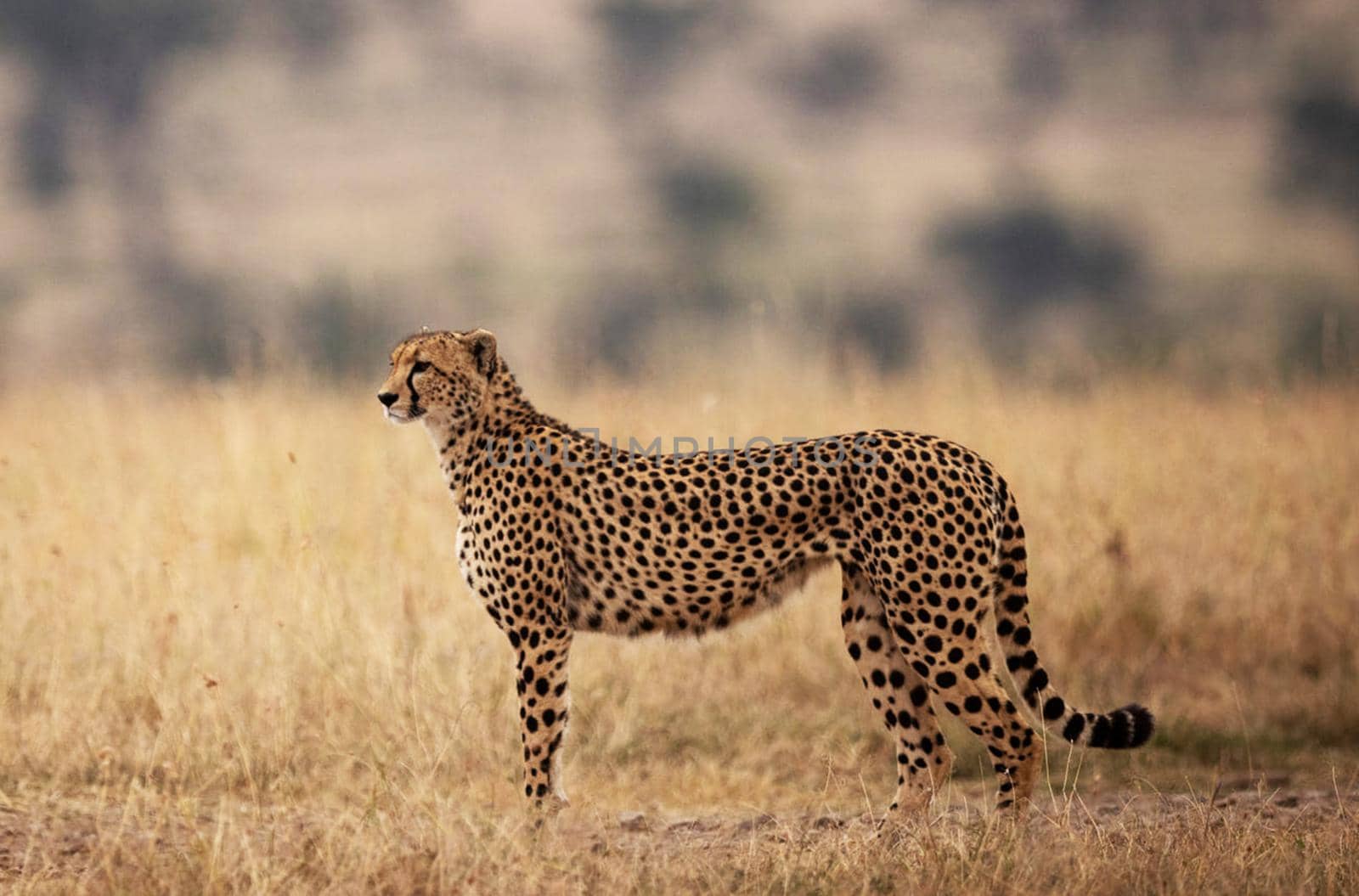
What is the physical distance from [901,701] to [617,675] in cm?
177

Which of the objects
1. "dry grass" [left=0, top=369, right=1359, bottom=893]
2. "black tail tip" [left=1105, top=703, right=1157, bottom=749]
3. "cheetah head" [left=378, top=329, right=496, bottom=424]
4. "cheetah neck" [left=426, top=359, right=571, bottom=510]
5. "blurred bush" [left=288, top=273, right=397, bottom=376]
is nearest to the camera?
"dry grass" [left=0, top=369, right=1359, bottom=893]

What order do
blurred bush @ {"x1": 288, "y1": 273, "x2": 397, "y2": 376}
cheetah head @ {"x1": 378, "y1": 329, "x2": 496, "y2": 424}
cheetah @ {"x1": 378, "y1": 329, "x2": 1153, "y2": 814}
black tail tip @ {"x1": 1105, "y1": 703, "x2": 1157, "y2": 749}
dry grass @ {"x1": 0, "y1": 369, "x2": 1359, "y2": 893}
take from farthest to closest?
blurred bush @ {"x1": 288, "y1": 273, "x2": 397, "y2": 376} → cheetah head @ {"x1": 378, "y1": 329, "x2": 496, "y2": 424} → cheetah @ {"x1": 378, "y1": 329, "x2": 1153, "y2": 814} → black tail tip @ {"x1": 1105, "y1": 703, "x2": 1157, "y2": 749} → dry grass @ {"x1": 0, "y1": 369, "x2": 1359, "y2": 893}

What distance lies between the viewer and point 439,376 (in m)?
4.29

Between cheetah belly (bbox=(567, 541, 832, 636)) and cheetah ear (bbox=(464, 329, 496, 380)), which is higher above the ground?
cheetah ear (bbox=(464, 329, 496, 380))

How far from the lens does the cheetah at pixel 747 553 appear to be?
4.09m

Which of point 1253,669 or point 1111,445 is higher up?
point 1111,445

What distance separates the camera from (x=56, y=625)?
562 centimetres

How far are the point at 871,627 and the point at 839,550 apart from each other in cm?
29

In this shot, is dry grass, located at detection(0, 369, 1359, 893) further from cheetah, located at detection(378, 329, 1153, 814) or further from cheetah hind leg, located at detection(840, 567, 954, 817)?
cheetah, located at detection(378, 329, 1153, 814)

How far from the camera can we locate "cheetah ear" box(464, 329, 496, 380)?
432 centimetres

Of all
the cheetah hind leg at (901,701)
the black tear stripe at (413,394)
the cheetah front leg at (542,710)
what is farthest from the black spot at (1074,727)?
the black tear stripe at (413,394)

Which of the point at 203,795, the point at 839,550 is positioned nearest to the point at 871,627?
the point at 839,550

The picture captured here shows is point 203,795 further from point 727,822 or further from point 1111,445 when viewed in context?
point 1111,445

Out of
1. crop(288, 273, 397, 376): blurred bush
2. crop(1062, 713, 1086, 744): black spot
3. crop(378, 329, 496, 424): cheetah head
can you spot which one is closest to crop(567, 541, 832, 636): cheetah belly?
crop(378, 329, 496, 424): cheetah head
